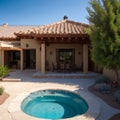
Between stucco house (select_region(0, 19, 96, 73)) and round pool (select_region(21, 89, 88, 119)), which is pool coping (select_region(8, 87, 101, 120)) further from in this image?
stucco house (select_region(0, 19, 96, 73))

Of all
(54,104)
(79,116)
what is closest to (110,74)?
(54,104)

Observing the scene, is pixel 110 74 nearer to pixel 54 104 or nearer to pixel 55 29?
pixel 54 104

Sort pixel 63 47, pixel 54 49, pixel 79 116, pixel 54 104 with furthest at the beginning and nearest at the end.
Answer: pixel 54 49 → pixel 63 47 → pixel 54 104 → pixel 79 116

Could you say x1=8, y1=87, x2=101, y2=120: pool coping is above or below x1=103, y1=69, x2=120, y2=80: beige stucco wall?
below

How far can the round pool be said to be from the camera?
1097cm

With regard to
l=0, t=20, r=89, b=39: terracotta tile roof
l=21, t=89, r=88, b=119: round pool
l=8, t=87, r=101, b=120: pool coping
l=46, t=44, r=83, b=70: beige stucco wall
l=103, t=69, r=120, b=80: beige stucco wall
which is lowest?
l=21, t=89, r=88, b=119: round pool

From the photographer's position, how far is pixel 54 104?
12922mm

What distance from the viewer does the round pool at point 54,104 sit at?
1097 cm

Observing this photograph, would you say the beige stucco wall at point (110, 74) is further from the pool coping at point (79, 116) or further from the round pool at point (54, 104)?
the round pool at point (54, 104)

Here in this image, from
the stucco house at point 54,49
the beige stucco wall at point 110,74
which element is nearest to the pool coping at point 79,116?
the beige stucco wall at point 110,74

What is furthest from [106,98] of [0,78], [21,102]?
[0,78]

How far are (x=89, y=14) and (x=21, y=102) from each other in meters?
8.33

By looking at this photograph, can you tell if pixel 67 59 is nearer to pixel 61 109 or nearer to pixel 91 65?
pixel 91 65

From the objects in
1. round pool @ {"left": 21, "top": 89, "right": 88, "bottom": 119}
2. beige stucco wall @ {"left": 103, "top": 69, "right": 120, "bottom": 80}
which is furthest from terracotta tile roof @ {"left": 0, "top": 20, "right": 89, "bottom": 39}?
round pool @ {"left": 21, "top": 89, "right": 88, "bottom": 119}
